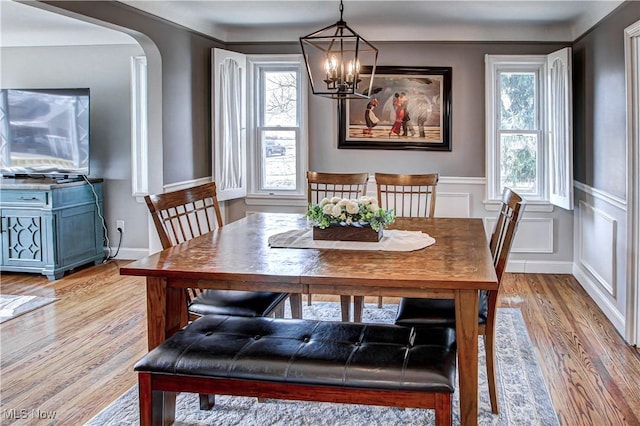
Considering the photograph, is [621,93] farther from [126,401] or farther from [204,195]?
[126,401]

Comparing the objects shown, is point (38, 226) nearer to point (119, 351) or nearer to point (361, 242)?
point (119, 351)

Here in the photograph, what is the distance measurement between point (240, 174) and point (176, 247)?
2.98 m

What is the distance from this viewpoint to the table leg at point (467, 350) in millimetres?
2082

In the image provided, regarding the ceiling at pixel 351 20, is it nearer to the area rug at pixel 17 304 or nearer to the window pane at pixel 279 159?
the window pane at pixel 279 159

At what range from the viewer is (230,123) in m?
5.47

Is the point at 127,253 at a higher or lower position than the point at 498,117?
lower

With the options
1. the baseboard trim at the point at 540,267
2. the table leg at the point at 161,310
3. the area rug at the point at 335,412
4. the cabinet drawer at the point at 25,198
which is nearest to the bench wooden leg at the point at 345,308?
the area rug at the point at 335,412

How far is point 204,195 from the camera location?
3381mm

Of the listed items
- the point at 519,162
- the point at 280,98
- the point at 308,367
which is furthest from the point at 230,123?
the point at 308,367

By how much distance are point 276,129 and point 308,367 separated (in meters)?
4.00

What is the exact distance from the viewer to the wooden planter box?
112 inches

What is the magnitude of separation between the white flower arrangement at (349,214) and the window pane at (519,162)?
299 cm

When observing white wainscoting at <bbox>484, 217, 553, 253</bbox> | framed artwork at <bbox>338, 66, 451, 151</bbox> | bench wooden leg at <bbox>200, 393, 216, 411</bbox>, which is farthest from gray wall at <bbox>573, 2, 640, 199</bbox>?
bench wooden leg at <bbox>200, 393, 216, 411</bbox>

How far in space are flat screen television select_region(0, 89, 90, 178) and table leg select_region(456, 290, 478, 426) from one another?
15.1 feet
